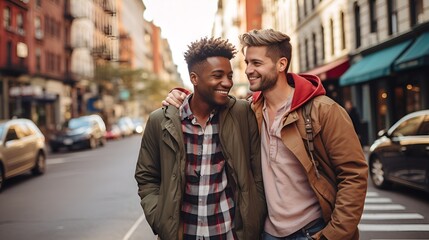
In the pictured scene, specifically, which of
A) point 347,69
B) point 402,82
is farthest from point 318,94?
point 347,69

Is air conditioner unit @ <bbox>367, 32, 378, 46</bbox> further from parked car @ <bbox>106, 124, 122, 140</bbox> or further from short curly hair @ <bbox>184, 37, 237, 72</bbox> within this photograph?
parked car @ <bbox>106, 124, 122, 140</bbox>

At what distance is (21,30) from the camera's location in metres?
37.1

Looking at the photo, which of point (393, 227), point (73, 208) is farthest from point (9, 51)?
point (393, 227)

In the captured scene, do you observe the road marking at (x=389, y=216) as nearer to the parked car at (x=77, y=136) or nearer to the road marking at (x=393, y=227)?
the road marking at (x=393, y=227)

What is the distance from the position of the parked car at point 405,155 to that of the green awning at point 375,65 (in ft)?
23.3

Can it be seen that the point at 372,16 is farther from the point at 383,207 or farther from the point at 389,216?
the point at 389,216

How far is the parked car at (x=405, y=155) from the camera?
8.34 meters

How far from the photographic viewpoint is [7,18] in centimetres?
3462

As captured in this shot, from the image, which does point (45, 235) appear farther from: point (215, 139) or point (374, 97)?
point (374, 97)

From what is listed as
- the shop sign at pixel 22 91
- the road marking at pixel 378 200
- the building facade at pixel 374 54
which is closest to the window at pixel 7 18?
the shop sign at pixel 22 91

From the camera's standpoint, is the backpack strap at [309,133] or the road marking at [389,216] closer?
the backpack strap at [309,133]

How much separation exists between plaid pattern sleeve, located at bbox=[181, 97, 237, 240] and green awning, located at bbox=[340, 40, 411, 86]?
15006mm

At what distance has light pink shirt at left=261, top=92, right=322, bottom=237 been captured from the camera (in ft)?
8.79

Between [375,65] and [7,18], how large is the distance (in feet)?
89.1
